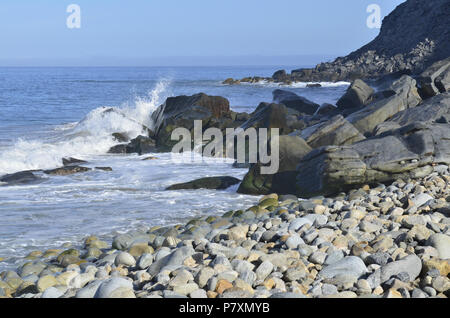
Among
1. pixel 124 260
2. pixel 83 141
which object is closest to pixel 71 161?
pixel 83 141

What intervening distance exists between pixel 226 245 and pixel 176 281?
139 centimetres

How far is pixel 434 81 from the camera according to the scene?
15.8 meters

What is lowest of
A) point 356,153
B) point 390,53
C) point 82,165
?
point 82,165

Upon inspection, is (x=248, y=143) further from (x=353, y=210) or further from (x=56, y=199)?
(x=353, y=210)

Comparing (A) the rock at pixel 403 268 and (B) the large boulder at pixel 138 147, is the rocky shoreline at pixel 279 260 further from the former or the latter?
(B) the large boulder at pixel 138 147

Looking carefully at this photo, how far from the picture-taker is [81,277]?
4.55 meters

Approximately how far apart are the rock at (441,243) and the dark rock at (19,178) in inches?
347

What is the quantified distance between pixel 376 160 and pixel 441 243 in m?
4.33

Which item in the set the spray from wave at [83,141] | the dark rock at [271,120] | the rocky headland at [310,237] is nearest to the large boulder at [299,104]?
the spray from wave at [83,141]

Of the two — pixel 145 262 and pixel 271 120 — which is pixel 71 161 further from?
pixel 145 262

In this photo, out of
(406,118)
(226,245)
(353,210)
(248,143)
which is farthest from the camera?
(248,143)

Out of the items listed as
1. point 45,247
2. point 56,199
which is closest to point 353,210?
point 45,247

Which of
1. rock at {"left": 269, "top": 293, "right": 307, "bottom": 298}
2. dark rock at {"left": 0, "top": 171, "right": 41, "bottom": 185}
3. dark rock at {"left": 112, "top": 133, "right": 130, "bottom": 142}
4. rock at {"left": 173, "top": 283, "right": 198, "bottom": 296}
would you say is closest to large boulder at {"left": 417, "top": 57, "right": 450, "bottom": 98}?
dark rock at {"left": 112, "top": 133, "right": 130, "bottom": 142}

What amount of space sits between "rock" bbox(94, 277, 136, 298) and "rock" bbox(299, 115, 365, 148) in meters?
7.43
